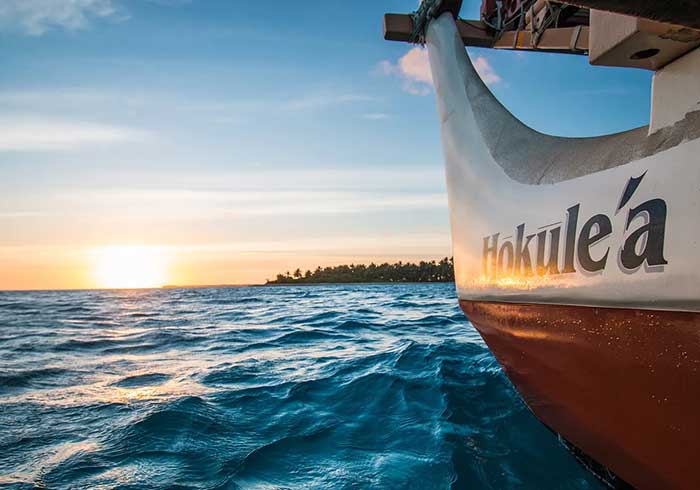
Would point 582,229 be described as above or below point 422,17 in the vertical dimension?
below

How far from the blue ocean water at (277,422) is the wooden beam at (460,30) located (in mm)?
3680

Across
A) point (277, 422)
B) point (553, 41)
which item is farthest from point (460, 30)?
point (277, 422)

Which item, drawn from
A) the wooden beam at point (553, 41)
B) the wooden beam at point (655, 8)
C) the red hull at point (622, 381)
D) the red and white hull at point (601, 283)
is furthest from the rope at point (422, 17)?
the wooden beam at point (655, 8)

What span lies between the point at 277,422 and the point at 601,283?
3092mm

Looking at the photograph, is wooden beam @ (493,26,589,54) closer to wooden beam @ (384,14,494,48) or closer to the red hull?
wooden beam @ (384,14,494,48)

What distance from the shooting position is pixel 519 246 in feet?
7.84

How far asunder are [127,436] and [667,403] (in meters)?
3.66

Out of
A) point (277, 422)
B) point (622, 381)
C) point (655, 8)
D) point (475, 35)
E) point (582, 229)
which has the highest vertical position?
point (475, 35)

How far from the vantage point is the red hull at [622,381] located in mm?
1483

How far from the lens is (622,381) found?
176 cm

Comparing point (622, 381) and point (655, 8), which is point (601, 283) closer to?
point (622, 381)

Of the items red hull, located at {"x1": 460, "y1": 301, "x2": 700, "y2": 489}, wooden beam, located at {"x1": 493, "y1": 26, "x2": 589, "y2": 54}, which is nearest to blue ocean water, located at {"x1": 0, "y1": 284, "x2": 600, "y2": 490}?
red hull, located at {"x1": 460, "y1": 301, "x2": 700, "y2": 489}

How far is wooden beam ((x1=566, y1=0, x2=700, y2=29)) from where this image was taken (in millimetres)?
814

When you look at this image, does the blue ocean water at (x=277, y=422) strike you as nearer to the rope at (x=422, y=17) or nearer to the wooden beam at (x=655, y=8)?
the wooden beam at (x=655, y=8)
